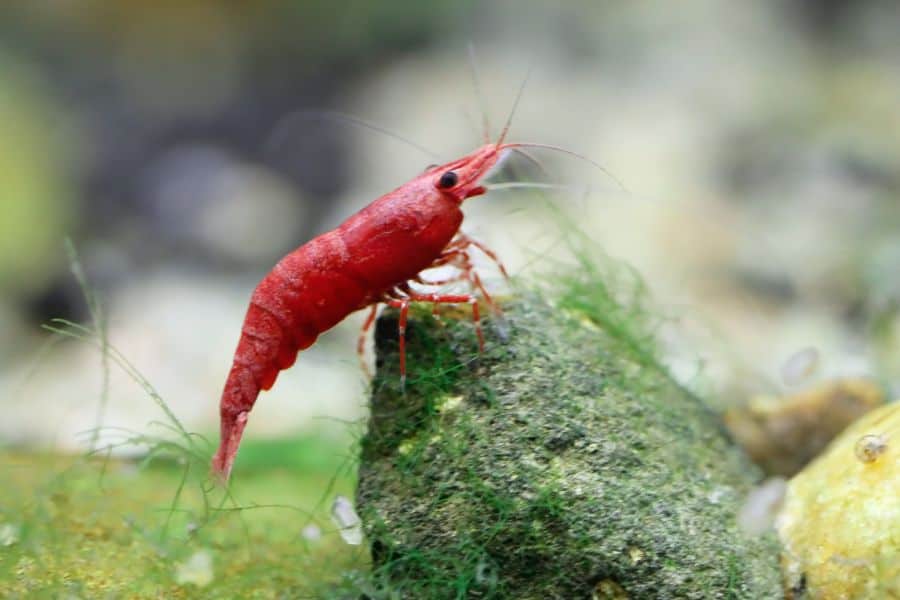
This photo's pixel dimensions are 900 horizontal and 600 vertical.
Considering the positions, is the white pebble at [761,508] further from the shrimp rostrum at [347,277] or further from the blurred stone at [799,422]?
the shrimp rostrum at [347,277]

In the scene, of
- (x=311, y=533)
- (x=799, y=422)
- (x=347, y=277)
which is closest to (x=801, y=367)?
(x=799, y=422)

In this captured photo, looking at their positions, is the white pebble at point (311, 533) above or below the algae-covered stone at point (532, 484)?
below

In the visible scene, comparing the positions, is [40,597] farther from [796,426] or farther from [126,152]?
[126,152]

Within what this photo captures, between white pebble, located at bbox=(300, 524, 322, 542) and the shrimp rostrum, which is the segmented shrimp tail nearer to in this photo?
the shrimp rostrum

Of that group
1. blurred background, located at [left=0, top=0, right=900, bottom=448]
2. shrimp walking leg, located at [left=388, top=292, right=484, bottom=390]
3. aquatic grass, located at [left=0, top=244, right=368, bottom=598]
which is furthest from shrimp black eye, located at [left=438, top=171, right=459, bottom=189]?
blurred background, located at [left=0, top=0, right=900, bottom=448]

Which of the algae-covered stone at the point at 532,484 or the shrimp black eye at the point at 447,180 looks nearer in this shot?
the algae-covered stone at the point at 532,484

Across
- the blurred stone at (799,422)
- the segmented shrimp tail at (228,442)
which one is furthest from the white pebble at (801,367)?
the segmented shrimp tail at (228,442)

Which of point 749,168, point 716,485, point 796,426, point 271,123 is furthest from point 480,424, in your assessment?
point 271,123

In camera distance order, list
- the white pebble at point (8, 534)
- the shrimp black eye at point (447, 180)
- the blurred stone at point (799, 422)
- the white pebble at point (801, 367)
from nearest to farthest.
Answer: the white pebble at point (8, 534)
the shrimp black eye at point (447, 180)
the blurred stone at point (799, 422)
the white pebble at point (801, 367)
